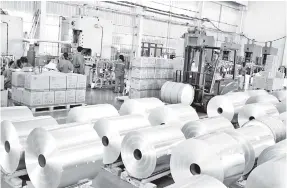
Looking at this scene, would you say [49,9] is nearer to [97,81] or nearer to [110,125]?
[97,81]

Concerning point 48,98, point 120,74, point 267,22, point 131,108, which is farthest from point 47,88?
point 267,22

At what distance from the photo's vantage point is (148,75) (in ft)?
34.7

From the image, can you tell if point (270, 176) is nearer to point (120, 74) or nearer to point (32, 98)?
point (32, 98)

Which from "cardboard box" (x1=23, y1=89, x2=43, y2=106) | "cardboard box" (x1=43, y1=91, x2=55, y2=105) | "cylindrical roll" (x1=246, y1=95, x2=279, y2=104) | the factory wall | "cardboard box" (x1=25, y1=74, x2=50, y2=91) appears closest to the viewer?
"cardboard box" (x1=25, y1=74, x2=50, y2=91)

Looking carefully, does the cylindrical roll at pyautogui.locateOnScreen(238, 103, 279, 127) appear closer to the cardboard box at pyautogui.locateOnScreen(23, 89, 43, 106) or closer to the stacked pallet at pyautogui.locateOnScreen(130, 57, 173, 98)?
the stacked pallet at pyautogui.locateOnScreen(130, 57, 173, 98)

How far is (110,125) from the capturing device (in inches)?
193

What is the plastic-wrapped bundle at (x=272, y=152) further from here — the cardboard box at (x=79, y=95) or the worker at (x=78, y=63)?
the worker at (x=78, y=63)

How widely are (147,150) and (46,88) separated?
15.3 feet

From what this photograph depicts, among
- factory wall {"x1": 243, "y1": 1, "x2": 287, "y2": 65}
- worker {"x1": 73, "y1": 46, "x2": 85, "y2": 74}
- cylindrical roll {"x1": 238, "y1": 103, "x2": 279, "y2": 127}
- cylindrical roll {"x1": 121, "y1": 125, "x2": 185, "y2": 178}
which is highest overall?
factory wall {"x1": 243, "y1": 1, "x2": 287, "y2": 65}

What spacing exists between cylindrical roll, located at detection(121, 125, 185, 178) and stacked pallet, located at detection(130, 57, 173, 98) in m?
5.66

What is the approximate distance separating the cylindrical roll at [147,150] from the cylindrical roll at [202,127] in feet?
2.39

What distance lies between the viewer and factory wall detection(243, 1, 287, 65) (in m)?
23.1

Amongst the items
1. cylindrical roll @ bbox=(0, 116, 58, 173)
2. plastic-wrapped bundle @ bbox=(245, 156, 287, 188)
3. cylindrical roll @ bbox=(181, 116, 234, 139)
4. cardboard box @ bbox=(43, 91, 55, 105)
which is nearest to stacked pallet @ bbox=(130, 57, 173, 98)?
cardboard box @ bbox=(43, 91, 55, 105)

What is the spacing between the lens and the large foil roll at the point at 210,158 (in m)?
3.92
